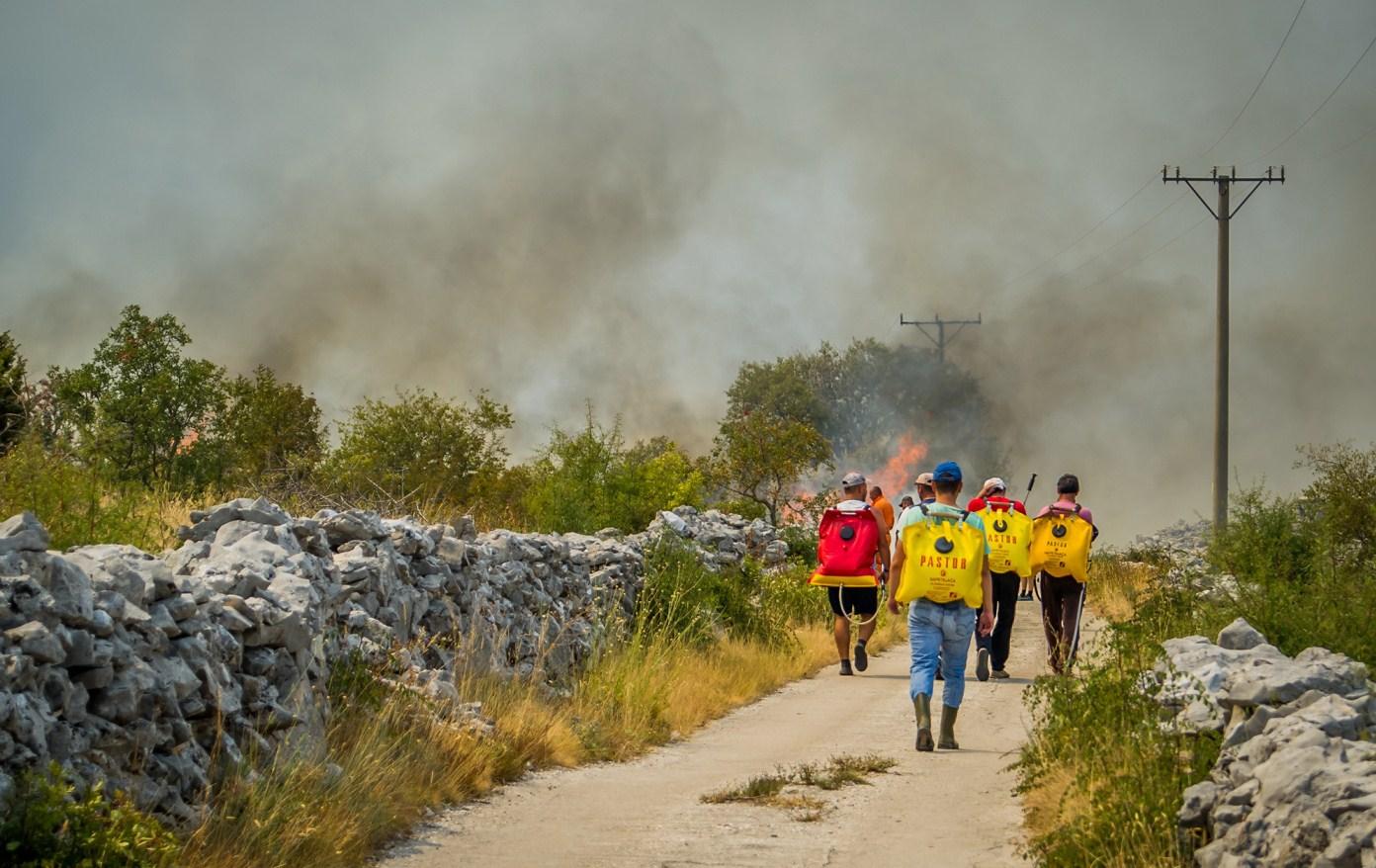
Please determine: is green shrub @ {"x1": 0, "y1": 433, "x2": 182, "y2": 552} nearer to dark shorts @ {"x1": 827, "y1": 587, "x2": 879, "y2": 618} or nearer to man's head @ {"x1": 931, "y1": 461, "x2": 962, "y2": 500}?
man's head @ {"x1": 931, "y1": 461, "x2": 962, "y2": 500}

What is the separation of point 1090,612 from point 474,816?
69.9ft

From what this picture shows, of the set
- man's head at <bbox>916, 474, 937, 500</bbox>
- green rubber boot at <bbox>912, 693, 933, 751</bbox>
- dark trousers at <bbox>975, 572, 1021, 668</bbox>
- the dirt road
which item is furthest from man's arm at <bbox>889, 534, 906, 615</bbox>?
dark trousers at <bbox>975, 572, 1021, 668</bbox>

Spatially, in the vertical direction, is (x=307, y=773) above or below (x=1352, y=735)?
below

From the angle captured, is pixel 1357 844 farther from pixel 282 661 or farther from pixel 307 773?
pixel 282 661

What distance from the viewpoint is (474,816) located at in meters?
8.84

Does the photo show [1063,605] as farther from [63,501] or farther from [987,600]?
[63,501]

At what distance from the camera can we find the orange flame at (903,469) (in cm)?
5447

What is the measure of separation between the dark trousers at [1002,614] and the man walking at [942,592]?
476 centimetres

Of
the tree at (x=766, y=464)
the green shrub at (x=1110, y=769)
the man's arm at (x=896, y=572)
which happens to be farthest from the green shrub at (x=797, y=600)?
the tree at (x=766, y=464)

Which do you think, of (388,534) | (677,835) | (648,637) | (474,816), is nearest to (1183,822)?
(677,835)

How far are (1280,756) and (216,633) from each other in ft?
17.5

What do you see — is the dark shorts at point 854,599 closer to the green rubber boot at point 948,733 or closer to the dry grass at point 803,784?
the green rubber boot at point 948,733

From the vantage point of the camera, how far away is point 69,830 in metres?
5.89

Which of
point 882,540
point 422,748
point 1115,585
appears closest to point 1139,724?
point 422,748
